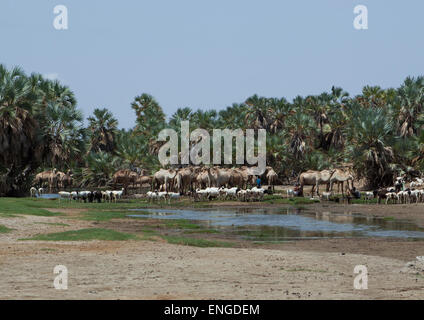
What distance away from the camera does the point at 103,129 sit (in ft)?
279

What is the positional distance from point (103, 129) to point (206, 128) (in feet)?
52.3

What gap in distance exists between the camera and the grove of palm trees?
2018 inches

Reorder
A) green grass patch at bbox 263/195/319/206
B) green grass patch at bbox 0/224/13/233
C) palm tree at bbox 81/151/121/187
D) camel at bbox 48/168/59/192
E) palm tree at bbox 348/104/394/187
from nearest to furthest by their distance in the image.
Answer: green grass patch at bbox 0/224/13/233 < green grass patch at bbox 263/195/319/206 < palm tree at bbox 348/104/394/187 < camel at bbox 48/168/59/192 < palm tree at bbox 81/151/121/187

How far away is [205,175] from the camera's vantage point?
59594 mm

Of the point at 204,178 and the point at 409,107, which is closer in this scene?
the point at 204,178

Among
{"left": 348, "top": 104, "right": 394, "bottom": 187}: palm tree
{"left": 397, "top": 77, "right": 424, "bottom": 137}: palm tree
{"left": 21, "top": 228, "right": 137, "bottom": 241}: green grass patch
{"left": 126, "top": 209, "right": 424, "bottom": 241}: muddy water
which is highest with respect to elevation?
{"left": 397, "top": 77, "right": 424, "bottom": 137}: palm tree

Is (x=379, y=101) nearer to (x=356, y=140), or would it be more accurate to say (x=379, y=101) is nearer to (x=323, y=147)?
(x=323, y=147)

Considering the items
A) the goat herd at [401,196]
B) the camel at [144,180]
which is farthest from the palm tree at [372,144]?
the camel at [144,180]

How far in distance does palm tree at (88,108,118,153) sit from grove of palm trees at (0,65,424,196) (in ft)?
0.44

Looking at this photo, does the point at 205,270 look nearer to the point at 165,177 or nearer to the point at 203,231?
the point at 203,231

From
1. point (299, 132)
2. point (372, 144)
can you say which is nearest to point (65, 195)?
point (372, 144)

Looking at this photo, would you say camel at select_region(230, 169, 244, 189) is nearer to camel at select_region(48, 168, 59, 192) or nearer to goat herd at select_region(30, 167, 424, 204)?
goat herd at select_region(30, 167, 424, 204)

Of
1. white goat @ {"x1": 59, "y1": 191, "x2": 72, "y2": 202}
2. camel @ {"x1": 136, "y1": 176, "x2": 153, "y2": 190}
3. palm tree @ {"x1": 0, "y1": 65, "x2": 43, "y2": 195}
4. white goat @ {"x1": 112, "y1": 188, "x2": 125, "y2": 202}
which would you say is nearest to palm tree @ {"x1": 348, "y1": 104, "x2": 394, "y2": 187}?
white goat @ {"x1": 112, "y1": 188, "x2": 125, "y2": 202}

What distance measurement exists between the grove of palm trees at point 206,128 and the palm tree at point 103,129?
134mm
